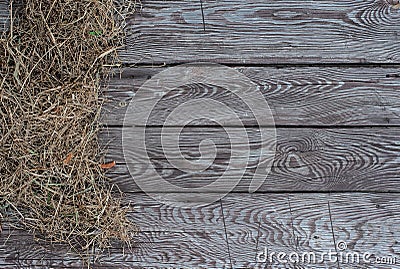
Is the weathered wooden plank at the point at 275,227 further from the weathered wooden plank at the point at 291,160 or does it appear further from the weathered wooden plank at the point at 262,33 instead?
the weathered wooden plank at the point at 262,33

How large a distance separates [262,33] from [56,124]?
818mm

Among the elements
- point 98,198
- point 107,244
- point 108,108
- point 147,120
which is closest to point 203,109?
point 147,120

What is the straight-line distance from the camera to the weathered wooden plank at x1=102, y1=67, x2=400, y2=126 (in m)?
1.74

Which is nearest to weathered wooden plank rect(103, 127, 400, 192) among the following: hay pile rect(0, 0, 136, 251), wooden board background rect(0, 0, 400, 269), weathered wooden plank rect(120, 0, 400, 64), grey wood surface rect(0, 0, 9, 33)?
wooden board background rect(0, 0, 400, 269)

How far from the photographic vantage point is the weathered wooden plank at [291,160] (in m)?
1.73

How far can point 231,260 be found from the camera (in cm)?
172

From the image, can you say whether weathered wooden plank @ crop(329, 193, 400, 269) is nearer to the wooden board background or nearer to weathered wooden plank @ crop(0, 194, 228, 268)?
the wooden board background

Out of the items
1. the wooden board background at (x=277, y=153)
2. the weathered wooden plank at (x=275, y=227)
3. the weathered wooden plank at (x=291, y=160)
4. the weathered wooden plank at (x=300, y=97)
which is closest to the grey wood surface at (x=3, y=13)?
the wooden board background at (x=277, y=153)

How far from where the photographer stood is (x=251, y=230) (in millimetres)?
1726

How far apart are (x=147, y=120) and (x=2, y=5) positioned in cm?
68

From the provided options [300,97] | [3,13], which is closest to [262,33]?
[300,97]

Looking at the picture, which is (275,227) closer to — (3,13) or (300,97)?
(300,97)

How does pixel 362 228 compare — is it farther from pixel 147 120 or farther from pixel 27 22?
pixel 27 22

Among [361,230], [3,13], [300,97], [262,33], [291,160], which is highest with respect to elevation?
[3,13]
